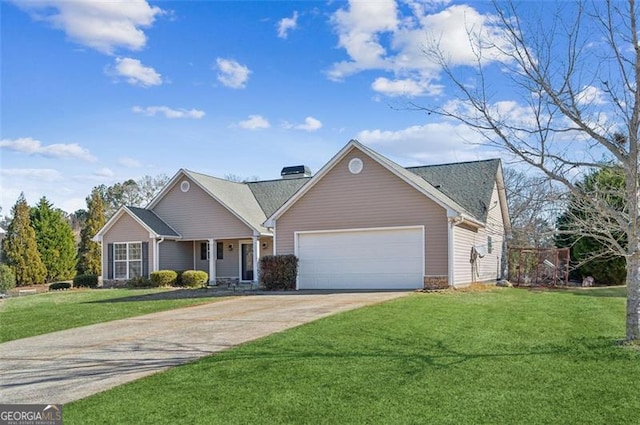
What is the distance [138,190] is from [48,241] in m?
19.7

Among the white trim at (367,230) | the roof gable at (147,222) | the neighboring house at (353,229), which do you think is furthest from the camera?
the roof gable at (147,222)

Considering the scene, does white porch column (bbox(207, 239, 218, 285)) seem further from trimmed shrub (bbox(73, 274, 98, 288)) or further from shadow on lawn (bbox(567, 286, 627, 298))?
shadow on lawn (bbox(567, 286, 627, 298))

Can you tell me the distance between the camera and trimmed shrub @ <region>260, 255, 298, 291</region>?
64.2ft

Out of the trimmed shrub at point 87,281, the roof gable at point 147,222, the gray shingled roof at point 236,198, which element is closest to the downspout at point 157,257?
the roof gable at point 147,222

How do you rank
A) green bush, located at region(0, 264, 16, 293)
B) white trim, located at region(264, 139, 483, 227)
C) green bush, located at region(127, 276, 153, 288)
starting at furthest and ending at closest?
1. green bush, located at region(0, 264, 16, 293)
2. green bush, located at region(127, 276, 153, 288)
3. white trim, located at region(264, 139, 483, 227)

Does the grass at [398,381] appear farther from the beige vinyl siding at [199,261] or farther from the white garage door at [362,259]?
the beige vinyl siding at [199,261]

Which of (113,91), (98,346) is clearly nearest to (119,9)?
(113,91)

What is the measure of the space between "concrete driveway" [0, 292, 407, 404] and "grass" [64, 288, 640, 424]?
0.55 meters

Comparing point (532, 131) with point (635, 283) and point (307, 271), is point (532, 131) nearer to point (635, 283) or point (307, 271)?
point (635, 283)

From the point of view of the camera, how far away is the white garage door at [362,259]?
18.2 meters

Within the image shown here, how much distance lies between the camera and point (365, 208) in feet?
62.0

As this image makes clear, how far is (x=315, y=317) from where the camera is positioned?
10.6 m

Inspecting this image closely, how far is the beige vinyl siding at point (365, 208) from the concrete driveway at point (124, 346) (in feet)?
18.5

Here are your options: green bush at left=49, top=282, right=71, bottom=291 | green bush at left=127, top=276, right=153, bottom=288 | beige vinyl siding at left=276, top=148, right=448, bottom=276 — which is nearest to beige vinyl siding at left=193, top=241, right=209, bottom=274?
green bush at left=127, top=276, right=153, bottom=288
